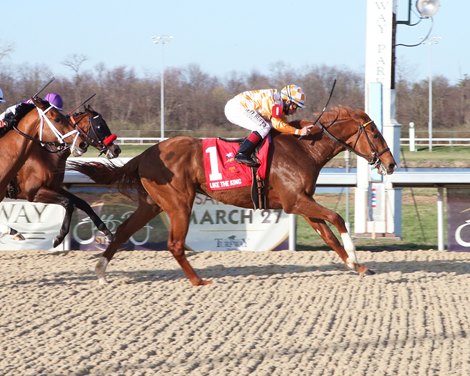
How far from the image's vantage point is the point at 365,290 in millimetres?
7637

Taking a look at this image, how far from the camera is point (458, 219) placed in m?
10.3

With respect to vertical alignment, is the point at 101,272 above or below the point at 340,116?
below

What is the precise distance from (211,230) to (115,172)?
2534 mm

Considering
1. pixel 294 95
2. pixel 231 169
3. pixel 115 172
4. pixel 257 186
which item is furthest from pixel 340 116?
pixel 115 172

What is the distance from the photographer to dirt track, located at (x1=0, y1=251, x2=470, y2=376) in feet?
17.0

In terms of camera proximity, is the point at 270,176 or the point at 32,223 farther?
the point at 32,223

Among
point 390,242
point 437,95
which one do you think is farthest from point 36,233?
point 437,95

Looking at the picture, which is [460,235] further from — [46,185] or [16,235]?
[16,235]

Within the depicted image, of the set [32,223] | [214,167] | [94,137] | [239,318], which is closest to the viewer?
[239,318]

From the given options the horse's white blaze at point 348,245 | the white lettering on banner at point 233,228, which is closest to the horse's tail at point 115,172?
the horse's white blaze at point 348,245

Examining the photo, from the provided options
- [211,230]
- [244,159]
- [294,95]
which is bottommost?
[211,230]

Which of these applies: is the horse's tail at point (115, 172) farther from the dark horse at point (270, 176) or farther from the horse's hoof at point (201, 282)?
the horse's hoof at point (201, 282)

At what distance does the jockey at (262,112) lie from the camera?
790 cm

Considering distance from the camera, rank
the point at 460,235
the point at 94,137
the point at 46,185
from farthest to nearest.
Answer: the point at 460,235 → the point at 46,185 → the point at 94,137
